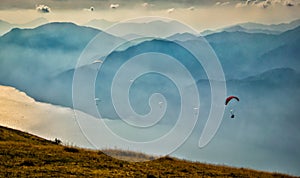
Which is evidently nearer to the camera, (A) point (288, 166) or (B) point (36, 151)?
(B) point (36, 151)

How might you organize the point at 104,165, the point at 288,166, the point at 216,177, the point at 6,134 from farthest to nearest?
the point at 288,166
the point at 6,134
the point at 216,177
the point at 104,165

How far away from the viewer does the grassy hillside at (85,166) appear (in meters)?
29.8

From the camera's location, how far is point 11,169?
95.1ft

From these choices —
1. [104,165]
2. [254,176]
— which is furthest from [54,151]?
[254,176]

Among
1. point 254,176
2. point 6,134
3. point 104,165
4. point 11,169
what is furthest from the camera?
point 6,134

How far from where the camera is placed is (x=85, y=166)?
3297 cm

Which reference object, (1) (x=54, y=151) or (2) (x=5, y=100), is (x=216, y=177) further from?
(2) (x=5, y=100)

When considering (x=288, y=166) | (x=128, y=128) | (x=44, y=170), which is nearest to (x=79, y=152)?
(x=44, y=170)

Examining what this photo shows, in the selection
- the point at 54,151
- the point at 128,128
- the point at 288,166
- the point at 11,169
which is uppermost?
the point at 288,166

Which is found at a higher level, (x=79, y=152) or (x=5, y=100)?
(x=5, y=100)

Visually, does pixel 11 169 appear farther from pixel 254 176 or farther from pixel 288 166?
pixel 288 166

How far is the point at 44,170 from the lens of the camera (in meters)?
29.7

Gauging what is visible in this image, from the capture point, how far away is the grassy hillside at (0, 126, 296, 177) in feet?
97.9

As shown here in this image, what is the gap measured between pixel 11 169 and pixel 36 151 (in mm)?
5869
